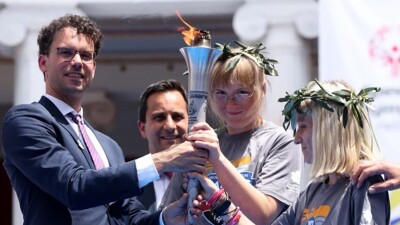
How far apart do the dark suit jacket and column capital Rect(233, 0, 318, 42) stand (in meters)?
2.94

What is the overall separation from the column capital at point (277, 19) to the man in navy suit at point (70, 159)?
270cm

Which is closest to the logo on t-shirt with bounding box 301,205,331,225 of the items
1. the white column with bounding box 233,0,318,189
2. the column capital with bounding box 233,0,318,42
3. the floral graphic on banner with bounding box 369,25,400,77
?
the floral graphic on banner with bounding box 369,25,400,77

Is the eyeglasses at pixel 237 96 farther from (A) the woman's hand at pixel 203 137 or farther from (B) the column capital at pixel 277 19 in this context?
(B) the column capital at pixel 277 19

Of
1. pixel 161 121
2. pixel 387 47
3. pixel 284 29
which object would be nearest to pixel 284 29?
pixel 284 29

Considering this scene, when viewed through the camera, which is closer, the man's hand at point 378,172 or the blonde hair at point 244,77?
the man's hand at point 378,172

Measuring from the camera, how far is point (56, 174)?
121 inches

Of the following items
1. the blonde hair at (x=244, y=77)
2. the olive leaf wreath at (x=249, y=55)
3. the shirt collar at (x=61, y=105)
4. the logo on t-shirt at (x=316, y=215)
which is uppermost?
the olive leaf wreath at (x=249, y=55)

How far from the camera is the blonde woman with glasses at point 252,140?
3.23m

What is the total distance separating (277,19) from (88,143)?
2.99 m

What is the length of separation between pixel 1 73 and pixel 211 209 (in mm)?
5328

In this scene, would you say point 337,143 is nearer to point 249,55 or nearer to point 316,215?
point 316,215

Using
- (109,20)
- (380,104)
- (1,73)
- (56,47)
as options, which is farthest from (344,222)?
(1,73)

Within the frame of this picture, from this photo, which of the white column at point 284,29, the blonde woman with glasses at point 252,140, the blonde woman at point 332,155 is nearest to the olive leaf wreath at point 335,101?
the blonde woman at point 332,155

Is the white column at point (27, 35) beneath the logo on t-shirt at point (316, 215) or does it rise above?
above
